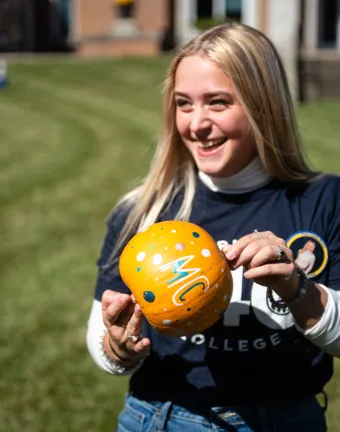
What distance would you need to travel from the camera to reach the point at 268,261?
204 centimetres

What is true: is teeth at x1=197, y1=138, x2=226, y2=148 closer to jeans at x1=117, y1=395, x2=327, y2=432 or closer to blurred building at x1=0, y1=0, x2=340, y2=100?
jeans at x1=117, y1=395, x2=327, y2=432

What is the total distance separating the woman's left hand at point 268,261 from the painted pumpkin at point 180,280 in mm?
82

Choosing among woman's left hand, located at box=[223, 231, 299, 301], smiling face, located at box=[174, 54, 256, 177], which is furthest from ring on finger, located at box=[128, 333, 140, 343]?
smiling face, located at box=[174, 54, 256, 177]

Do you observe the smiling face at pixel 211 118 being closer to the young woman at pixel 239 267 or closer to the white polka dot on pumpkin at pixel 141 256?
the young woman at pixel 239 267

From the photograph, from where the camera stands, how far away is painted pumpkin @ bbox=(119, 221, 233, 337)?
6.99 ft

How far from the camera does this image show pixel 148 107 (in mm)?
15039

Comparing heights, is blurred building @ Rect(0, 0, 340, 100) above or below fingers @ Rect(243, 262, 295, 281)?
below

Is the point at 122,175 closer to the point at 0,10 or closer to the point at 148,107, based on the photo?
the point at 148,107

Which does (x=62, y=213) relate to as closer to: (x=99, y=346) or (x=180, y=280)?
(x=99, y=346)

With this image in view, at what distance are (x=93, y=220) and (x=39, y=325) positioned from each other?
2579 millimetres

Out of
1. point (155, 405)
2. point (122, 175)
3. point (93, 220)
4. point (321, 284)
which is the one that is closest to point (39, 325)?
point (93, 220)

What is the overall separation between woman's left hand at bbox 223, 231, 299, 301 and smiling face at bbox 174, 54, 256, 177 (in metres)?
0.48

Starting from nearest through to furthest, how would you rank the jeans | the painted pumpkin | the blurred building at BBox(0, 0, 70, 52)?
the painted pumpkin → the jeans → the blurred building at BBox(0, 0, 70, 52)

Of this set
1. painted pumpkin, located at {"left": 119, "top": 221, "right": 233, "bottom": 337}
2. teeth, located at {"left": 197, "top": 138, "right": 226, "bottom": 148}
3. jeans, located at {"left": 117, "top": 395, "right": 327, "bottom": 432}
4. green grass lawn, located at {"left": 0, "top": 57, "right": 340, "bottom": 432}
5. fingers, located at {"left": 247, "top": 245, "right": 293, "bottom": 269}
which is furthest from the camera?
green grass lawn, located at {"left": 0, "top": 57, "right": 340, "bottom": 432}
